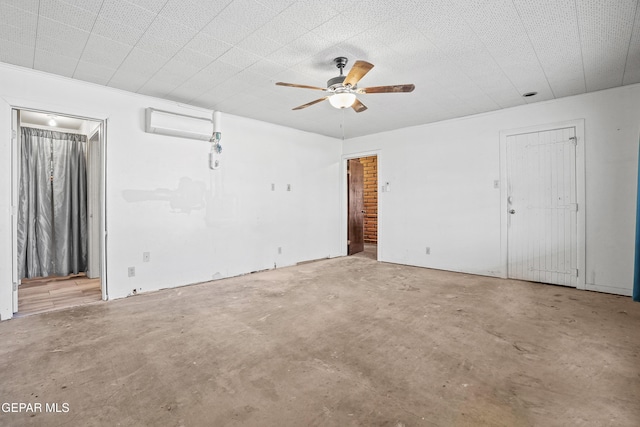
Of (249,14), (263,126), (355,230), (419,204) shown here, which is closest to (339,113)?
(263,126)

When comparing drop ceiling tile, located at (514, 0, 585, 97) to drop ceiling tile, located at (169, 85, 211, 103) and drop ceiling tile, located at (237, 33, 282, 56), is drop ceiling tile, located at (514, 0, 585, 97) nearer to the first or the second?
drop ceiling tile, located at (237, 33, 282, 56)

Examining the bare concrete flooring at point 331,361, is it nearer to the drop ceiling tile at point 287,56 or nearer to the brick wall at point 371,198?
the drop ceiling tile at point 287,56

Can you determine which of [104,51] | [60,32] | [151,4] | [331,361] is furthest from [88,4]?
[331,361]

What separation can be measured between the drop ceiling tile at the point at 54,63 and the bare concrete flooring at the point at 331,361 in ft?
8.36

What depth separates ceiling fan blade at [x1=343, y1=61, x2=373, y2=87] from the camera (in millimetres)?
2340

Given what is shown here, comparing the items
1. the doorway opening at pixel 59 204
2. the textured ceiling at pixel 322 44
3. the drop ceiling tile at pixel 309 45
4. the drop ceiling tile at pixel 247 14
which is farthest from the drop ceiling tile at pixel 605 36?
the doorway opening at pixel 59 204

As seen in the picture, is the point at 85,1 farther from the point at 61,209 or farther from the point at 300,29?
the point at 61,209

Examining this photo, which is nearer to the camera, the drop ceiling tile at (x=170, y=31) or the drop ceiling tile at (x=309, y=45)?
the drop ceiling tile at (x=170, y=31)

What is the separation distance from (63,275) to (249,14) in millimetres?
5108

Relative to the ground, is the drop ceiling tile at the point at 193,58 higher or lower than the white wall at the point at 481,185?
higher

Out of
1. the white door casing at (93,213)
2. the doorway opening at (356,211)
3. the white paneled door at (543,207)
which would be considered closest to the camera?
the white paneled door at (543,207)

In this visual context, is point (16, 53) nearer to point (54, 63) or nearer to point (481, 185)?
point (54, 63)

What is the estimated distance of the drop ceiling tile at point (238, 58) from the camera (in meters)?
2.77

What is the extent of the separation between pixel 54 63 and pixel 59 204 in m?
2.82
